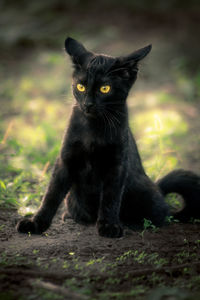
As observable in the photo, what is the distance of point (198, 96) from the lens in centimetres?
741

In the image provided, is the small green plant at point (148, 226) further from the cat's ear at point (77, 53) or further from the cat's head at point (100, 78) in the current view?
the cat's ear at point (77, 53)

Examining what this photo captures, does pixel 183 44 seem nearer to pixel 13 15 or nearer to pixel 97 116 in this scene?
pixel 13 15

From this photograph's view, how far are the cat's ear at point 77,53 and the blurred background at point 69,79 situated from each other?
276 millimetres

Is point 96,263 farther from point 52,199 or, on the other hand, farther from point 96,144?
point 96,144

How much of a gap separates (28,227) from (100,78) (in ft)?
4.34

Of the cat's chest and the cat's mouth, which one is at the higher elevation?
the cat's mouth

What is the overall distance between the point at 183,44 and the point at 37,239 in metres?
7.91

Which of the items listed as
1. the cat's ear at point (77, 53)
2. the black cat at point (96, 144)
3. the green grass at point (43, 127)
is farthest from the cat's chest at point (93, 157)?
the cat's ear at point (77, 53)

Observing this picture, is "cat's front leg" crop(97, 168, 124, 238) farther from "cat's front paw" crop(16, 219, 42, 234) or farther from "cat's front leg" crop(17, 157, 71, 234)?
"cat's front paw" crop(16, 219, 42, 234)

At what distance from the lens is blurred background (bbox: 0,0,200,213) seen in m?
4.55

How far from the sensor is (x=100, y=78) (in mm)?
3057

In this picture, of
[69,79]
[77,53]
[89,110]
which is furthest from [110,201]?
[69,79]

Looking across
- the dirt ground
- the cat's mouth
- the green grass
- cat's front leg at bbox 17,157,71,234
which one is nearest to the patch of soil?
the dirt ground

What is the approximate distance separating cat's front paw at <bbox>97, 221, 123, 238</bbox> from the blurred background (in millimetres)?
763
